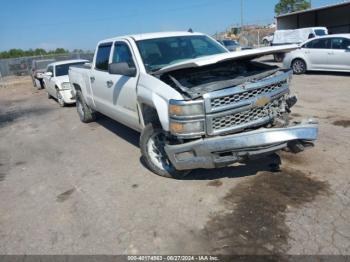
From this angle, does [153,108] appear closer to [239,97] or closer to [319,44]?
[239,97]

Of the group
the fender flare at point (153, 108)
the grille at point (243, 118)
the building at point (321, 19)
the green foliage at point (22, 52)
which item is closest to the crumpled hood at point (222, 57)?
the fender flare at point (153, 108)

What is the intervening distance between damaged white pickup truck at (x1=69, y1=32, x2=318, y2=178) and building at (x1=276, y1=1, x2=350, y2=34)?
25507 millimetres

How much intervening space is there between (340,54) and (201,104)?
1130cm

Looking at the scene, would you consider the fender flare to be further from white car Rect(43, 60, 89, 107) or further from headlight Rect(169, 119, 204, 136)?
white car Rect(43, 60, 89, 107)

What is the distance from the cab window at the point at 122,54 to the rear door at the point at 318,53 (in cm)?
1038

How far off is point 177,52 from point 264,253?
350 centimetres

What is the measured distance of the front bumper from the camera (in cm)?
388

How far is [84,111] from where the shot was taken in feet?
28.8

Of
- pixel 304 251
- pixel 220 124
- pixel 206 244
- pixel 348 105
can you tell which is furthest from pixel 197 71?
pixel 348 105

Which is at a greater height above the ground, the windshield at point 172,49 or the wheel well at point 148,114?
the windshield at point 172,49

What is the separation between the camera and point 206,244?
336 cm

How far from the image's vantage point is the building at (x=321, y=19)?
28312 millimetres

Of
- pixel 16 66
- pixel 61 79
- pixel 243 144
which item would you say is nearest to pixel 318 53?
pixel 61 79

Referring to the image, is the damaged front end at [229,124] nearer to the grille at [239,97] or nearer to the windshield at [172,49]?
the grille at [239,97]
